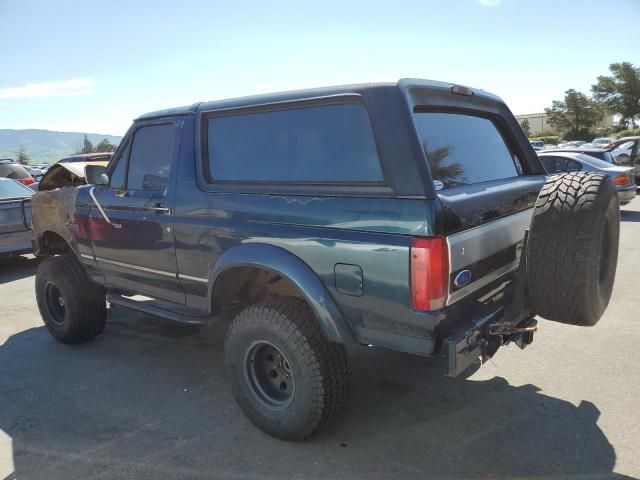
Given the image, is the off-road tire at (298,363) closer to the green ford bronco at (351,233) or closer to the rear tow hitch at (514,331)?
the green ford bronco at (351,233)

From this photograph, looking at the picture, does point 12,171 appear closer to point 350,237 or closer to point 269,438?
point 269,438

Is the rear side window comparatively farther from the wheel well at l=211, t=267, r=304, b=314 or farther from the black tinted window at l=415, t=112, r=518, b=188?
the black tinted window at l=415, t=112, r=518, b=188

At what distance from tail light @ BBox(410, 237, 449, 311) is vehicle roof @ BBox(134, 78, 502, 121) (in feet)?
2.76

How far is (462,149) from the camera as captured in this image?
318cm

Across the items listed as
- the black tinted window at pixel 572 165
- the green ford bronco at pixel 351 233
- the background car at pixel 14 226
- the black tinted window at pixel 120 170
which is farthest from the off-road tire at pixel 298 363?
the black tinted window at pixel 572 165

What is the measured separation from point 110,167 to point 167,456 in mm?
2393

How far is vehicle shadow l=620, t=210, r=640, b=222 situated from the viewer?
34.2 feet

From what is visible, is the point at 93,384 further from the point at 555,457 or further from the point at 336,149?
the point at 555,457

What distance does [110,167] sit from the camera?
4.21 meters

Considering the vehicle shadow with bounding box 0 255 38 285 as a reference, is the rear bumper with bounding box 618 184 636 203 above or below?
above

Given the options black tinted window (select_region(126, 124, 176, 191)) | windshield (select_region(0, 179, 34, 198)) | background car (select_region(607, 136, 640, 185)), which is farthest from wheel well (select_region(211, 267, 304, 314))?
background car (select_region(607, 136, 640, 185))

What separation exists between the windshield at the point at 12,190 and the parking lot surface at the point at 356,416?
4.48 meters

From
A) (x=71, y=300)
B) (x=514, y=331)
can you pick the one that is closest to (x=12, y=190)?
(x=71, y=300)

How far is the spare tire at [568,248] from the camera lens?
2.61 meters
